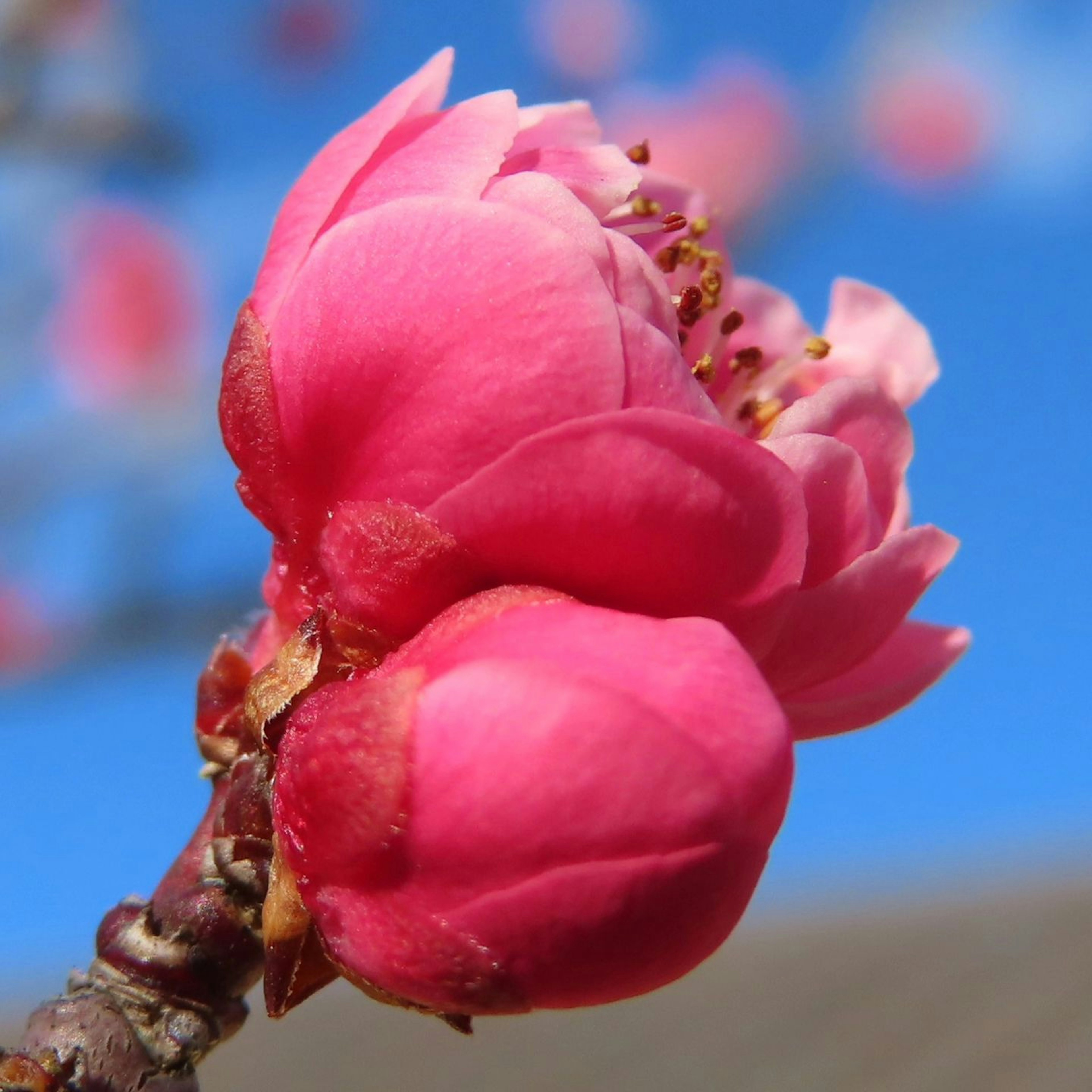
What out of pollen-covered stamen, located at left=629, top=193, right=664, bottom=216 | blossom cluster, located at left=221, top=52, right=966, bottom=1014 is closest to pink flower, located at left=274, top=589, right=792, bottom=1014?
blossom cluster, located at left=221, top=52, right=966, bottom=1014

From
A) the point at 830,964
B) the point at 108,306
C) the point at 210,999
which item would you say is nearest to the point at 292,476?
the point at 210,999

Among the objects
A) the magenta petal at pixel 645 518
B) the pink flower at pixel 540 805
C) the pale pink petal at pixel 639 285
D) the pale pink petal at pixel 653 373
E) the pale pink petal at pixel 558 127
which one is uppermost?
the pale pink petal at pixel 558 127

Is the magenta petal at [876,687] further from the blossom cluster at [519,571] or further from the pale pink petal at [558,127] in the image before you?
the pale pink petal at [558,127]

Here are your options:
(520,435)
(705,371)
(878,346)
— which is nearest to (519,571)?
(520,435)

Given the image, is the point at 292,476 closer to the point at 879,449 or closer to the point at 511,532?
the point at 511,532

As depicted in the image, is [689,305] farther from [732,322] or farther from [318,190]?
[318,190]

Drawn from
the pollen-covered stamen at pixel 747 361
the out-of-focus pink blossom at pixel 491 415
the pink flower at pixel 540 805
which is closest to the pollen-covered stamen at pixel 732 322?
the pollen-covered stamen at pixel 747 361

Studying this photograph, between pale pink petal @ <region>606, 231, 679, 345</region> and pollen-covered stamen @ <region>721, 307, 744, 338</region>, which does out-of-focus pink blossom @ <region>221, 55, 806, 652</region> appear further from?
pollen-covered stamen @ <region>721, 307, 744, 338</region>
